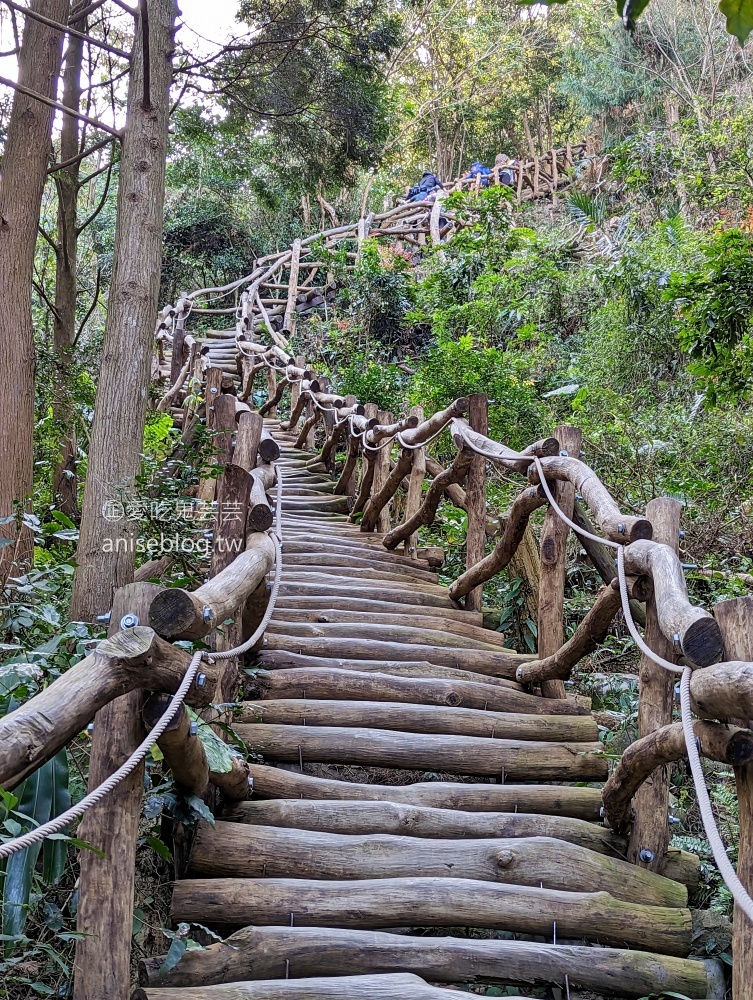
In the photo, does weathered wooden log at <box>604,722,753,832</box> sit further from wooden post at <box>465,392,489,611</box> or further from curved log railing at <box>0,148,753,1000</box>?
wooden post at <box>465,392,489,611</box>

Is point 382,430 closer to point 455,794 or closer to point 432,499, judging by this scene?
point 432,499

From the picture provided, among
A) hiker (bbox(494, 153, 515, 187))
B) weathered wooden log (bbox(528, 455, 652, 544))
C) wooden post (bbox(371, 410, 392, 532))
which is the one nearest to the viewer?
weathered wooden log (bbox(528, 455, 652, 544))

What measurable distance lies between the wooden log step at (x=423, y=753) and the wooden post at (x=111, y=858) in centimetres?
133

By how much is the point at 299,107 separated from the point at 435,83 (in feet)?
60.0

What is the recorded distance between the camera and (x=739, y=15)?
31.7 inches

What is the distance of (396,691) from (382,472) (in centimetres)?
308

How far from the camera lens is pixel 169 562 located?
3664 millimetres

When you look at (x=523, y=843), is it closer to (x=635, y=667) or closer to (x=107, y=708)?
(x=107, y=708)

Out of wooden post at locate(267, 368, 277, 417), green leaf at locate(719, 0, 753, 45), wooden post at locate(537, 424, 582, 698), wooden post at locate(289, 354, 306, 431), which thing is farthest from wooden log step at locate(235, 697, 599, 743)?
wooden post at locate(267, 368, 277, 417)

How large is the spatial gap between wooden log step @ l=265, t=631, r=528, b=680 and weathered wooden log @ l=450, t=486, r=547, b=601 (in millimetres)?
519

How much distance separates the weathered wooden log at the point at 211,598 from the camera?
5.84ft

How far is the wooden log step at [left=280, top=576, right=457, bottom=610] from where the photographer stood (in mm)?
4961

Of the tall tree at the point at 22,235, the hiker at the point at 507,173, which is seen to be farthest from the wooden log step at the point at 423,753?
the hiker at the point at 507,173

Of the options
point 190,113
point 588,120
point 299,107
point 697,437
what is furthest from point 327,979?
point 588,120
